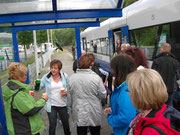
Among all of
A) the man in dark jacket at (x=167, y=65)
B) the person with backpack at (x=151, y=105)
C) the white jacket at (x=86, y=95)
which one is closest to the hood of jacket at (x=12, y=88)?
the white jacket at (x=86, y=95)

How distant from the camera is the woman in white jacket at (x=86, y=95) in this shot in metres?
2.78

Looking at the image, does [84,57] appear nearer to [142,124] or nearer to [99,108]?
[99,108]

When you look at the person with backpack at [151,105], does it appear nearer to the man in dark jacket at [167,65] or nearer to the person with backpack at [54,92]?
the person with backpack at [54,92]

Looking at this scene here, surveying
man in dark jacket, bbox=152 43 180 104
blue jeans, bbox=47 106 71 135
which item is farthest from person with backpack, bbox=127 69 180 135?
man in dark jacket, bbox=152 43 180 104

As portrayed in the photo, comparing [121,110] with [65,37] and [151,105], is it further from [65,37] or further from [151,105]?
[65,37]

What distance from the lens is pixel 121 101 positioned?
1939mm

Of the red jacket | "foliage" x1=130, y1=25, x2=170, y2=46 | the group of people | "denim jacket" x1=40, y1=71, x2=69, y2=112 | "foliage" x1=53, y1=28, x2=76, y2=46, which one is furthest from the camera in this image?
"foliage" x1=53, y1=28, x2=76, y2=46

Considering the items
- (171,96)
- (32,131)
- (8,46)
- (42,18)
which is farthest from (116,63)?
(8,46)

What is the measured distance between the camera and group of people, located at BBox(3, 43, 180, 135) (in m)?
1.34

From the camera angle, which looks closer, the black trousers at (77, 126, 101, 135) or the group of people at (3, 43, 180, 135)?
the group of people at (3, 43, 180, 135)

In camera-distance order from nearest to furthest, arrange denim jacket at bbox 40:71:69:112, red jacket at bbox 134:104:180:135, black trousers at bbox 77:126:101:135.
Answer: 1. red jacket at bbox 134:104:180:135
2. black trousers at bbox 77:126:101:135
3. denim jacket at bbox 40:71:69:112

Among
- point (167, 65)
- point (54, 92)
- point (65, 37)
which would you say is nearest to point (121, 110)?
point (54, 92)

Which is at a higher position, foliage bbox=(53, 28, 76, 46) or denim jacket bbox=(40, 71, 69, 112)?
foliage bbox=(53, 28, 76, 46)

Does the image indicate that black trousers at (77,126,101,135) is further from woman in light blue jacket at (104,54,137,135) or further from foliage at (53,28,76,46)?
foliage at (53,28,76,46)
